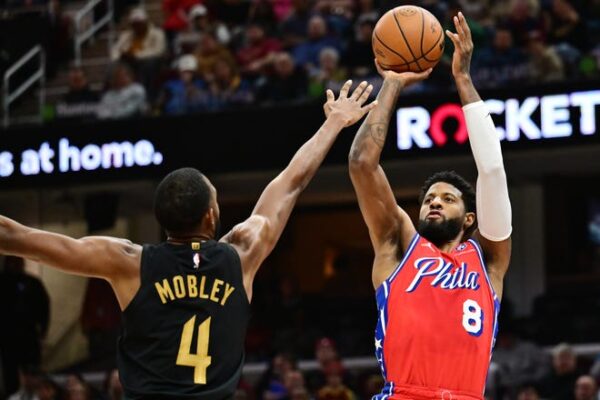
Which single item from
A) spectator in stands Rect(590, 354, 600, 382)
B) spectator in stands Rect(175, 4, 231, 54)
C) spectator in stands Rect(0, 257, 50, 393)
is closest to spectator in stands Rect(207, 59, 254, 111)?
spectator in stands Rect(175, 4, 231, 54)

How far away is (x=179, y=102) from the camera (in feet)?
53.0

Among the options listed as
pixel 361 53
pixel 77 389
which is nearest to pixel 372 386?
pixel 77 389

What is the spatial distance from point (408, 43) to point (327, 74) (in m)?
8.63

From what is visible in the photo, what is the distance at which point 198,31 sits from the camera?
60.4ft

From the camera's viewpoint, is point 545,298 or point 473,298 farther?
point 545,298

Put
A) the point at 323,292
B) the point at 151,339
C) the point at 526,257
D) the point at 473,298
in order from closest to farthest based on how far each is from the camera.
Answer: the point at 151,339, the point at 473,298, the point at 526,257, the point at 323,292

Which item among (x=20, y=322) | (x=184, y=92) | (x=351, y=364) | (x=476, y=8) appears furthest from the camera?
(x=20, y=322)

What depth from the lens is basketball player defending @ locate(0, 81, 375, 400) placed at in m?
5.19

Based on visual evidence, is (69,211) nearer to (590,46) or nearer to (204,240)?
(590,46)

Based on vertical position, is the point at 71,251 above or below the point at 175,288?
above

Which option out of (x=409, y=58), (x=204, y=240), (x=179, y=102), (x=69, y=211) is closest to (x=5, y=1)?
(x=69, y=211)

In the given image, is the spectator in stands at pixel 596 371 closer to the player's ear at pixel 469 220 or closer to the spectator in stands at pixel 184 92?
the spectator in stands at pixel 184 92

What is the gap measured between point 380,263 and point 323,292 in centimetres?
1345

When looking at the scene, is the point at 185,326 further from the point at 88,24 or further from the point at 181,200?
the point at 88,24
